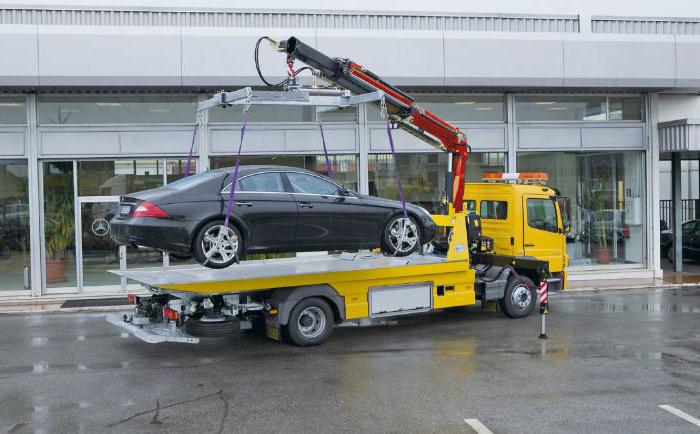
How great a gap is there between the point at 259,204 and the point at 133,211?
5.04 feet

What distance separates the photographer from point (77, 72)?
15.4m

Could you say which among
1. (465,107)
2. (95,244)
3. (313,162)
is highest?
(465,107)

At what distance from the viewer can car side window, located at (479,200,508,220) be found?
12.8 meters

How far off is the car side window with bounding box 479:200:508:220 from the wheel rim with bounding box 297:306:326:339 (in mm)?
4093

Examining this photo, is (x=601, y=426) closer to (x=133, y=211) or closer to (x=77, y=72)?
(x=133, y=211)

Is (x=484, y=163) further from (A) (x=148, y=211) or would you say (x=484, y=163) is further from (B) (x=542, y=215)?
(A) (x=148, y=211)

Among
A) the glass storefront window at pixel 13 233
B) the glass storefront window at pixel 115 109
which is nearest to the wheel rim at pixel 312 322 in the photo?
the glass storefront window at pixel 115 109

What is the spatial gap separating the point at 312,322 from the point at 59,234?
842 centimetres

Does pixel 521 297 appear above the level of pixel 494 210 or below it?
below

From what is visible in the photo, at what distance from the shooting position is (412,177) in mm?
17688

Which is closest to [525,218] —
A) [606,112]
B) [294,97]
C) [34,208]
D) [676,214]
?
[294,97]

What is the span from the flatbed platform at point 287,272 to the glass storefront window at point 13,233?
670 cm

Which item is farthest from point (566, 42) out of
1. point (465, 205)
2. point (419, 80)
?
point (465, 205)

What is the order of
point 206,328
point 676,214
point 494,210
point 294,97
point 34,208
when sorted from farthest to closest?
1. point 676,214
2. point 34,208
3. point 494,210
4. point 294,97
5. point 206,328
